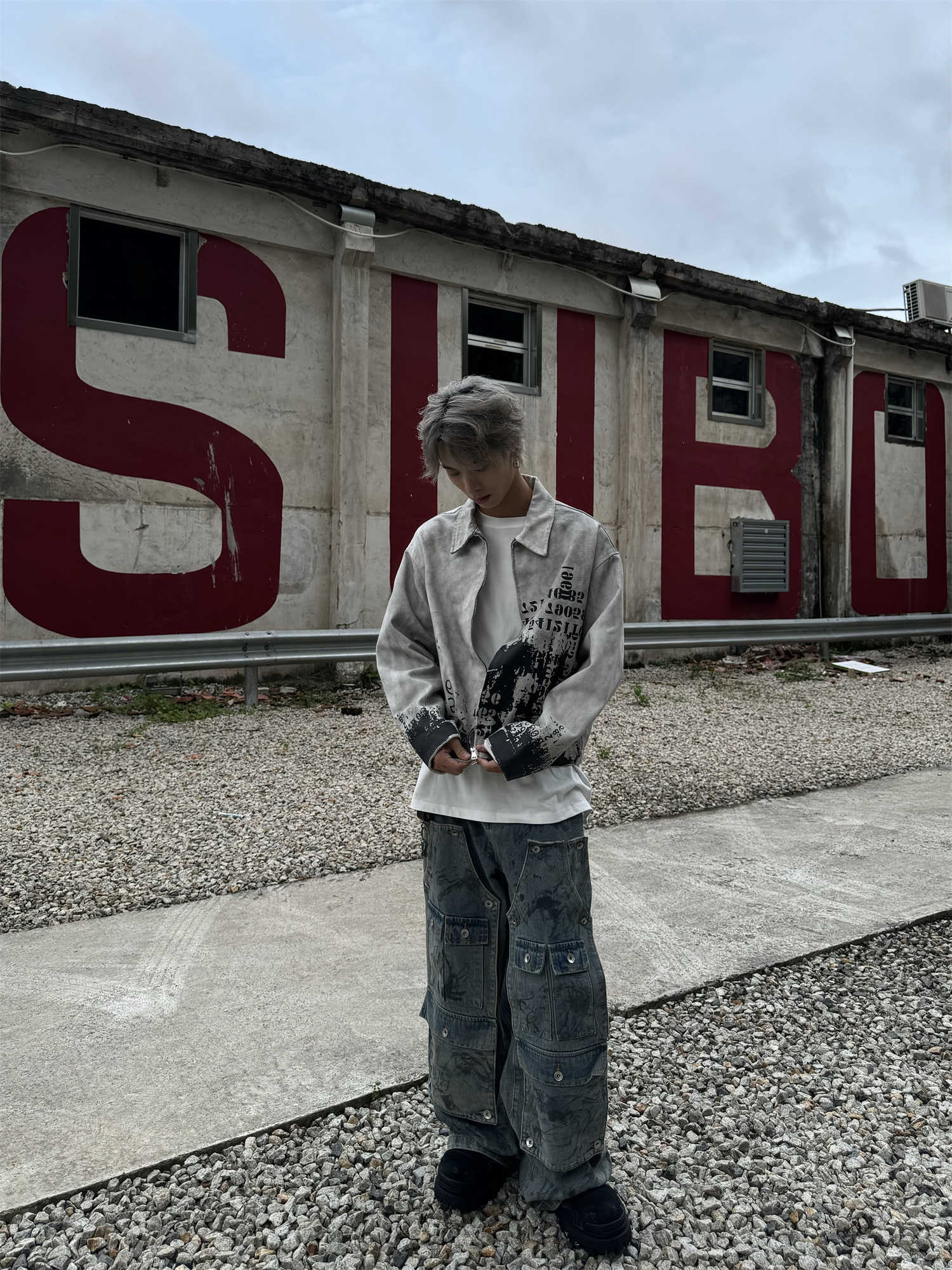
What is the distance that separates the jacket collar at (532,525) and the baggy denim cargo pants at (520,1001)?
2.02ft

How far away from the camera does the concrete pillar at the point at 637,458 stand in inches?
441

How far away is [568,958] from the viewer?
1810 mm

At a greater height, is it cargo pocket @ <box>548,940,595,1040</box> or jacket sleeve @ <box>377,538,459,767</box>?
jacket sleeve @ <box>377,538,459,767</box>

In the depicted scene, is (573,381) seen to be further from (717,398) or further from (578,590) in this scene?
(578,590)

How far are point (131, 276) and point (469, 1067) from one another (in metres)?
8.65

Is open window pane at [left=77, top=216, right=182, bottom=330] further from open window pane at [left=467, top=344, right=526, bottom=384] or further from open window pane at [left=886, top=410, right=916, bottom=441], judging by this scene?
open window pane at [left=886, top=410, right=916, bottom=441]

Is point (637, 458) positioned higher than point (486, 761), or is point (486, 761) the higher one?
point (637, 458)

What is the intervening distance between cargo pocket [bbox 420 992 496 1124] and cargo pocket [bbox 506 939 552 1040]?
4.3 inches

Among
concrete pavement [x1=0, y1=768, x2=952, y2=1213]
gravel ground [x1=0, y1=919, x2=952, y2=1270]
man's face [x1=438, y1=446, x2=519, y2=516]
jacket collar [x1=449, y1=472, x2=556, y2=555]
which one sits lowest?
gravel ground [x1=0, y1=919, x2=952, y2=1270]

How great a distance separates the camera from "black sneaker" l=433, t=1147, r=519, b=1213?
1.88 metres

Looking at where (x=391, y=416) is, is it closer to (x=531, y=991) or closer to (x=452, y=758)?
(x=452, y=758)

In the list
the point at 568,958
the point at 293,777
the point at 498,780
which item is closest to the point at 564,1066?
the point at 568,958

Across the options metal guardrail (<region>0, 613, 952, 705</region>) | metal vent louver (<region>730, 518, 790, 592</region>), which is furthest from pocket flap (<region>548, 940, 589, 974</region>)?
metal vent louver (<region>730, 518, 790, 592</region>)

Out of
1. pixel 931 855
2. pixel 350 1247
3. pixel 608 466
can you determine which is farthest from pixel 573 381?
pixel 350 1247
